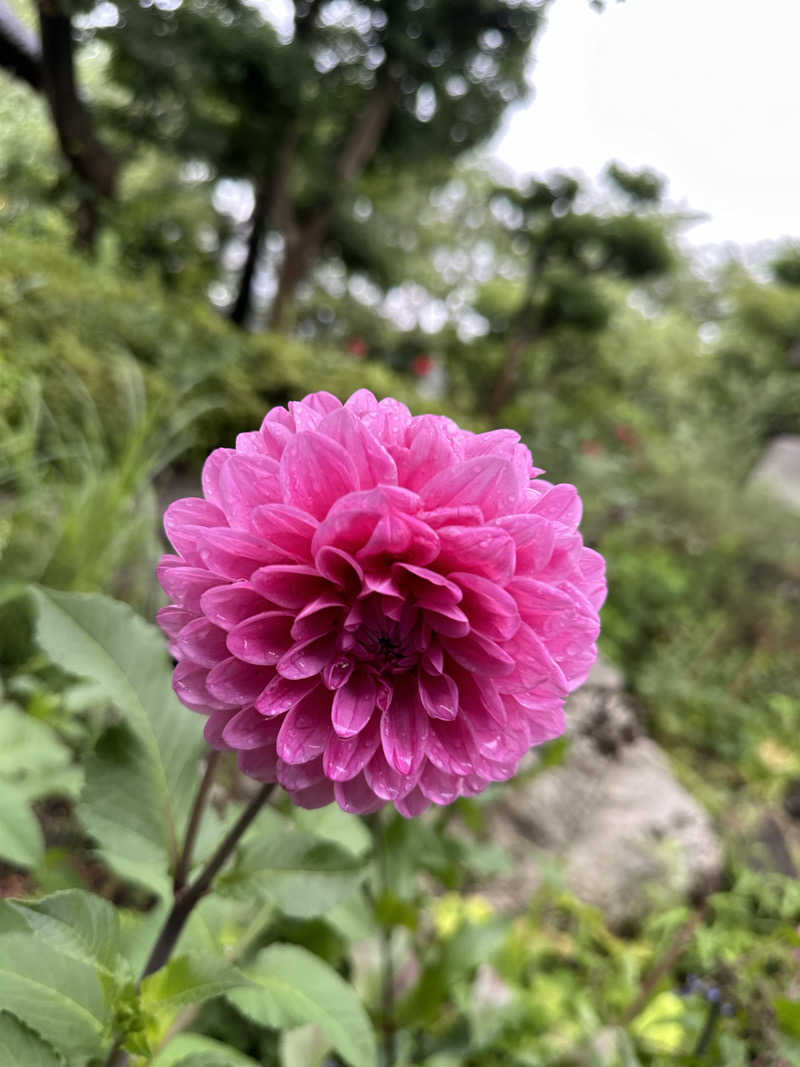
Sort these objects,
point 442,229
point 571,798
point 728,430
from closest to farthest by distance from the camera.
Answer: point 571,798 < point 728,430 < point 442,229

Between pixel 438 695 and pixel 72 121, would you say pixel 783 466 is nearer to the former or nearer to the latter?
pixel 72 121

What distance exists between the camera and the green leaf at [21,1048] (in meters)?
0.57

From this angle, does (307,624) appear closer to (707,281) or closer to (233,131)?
(233,131)

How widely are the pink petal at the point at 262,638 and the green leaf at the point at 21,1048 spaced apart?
0.39m

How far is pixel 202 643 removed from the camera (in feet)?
1.83

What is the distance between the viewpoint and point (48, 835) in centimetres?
172

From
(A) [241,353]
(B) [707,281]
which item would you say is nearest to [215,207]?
(A) [241,353]

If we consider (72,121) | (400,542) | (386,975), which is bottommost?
(386,975)

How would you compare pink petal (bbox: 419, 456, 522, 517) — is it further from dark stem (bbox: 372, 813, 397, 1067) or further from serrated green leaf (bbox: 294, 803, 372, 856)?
dark stem (bbox: 372, 813, 397, 1067)

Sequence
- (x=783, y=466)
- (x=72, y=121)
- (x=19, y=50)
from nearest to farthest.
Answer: (x=19, y=50), (x=72, y=121), (x=783, y=466)

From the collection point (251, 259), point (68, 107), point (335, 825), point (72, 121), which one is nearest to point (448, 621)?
point (335, 825)

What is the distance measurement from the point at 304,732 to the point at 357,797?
0.23 feet

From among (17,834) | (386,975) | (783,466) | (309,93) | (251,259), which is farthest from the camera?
(783,466)

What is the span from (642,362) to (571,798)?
7.67 meters
